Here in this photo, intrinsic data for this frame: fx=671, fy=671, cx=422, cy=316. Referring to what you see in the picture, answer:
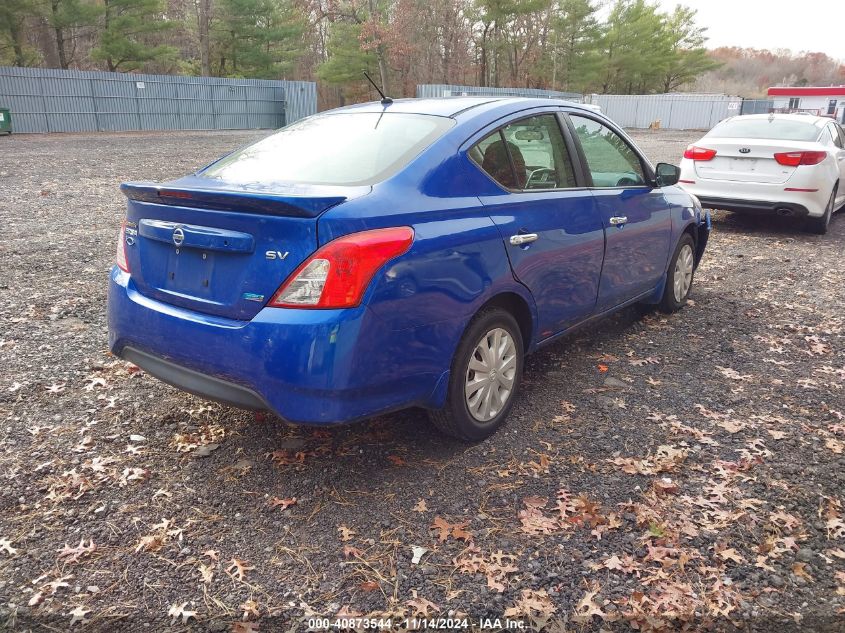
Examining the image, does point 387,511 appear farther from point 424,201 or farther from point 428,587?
point 424,201

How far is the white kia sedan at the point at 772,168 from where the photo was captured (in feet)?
27.7

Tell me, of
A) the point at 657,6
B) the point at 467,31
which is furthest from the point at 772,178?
the point at 657,6

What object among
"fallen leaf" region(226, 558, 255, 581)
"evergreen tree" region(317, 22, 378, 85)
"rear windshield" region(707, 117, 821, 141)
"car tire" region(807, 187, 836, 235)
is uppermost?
"evergreen tree" region(317, 22, 378, 85)

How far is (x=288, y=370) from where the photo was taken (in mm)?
2684

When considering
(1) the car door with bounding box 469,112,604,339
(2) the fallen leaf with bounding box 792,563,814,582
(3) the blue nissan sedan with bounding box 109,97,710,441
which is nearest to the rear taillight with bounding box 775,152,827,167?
(3) the blue nissan sedan with bounding box 109,97,710,441

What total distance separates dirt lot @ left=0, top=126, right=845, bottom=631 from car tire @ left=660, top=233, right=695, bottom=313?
2.05 feet

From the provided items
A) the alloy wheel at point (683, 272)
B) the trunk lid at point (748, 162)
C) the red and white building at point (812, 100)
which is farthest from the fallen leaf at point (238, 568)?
the red and white building at point (812, 100)

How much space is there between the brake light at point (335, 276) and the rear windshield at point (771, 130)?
321 inches

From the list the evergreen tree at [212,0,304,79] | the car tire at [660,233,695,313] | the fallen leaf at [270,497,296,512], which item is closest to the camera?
the fallen leaf at [270,497,296,512]

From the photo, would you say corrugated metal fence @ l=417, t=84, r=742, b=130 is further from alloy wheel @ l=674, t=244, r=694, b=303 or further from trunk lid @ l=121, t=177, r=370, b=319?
trunk lid @ l=121, t=177, r=370, b=319

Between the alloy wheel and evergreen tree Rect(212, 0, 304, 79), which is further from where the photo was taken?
evergreen tree Rect(212, 0, 304, 79)

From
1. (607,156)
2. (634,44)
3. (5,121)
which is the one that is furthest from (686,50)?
(607,156)

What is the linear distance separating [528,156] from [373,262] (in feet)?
4.84

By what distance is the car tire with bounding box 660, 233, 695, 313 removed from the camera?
5473 millimetres
